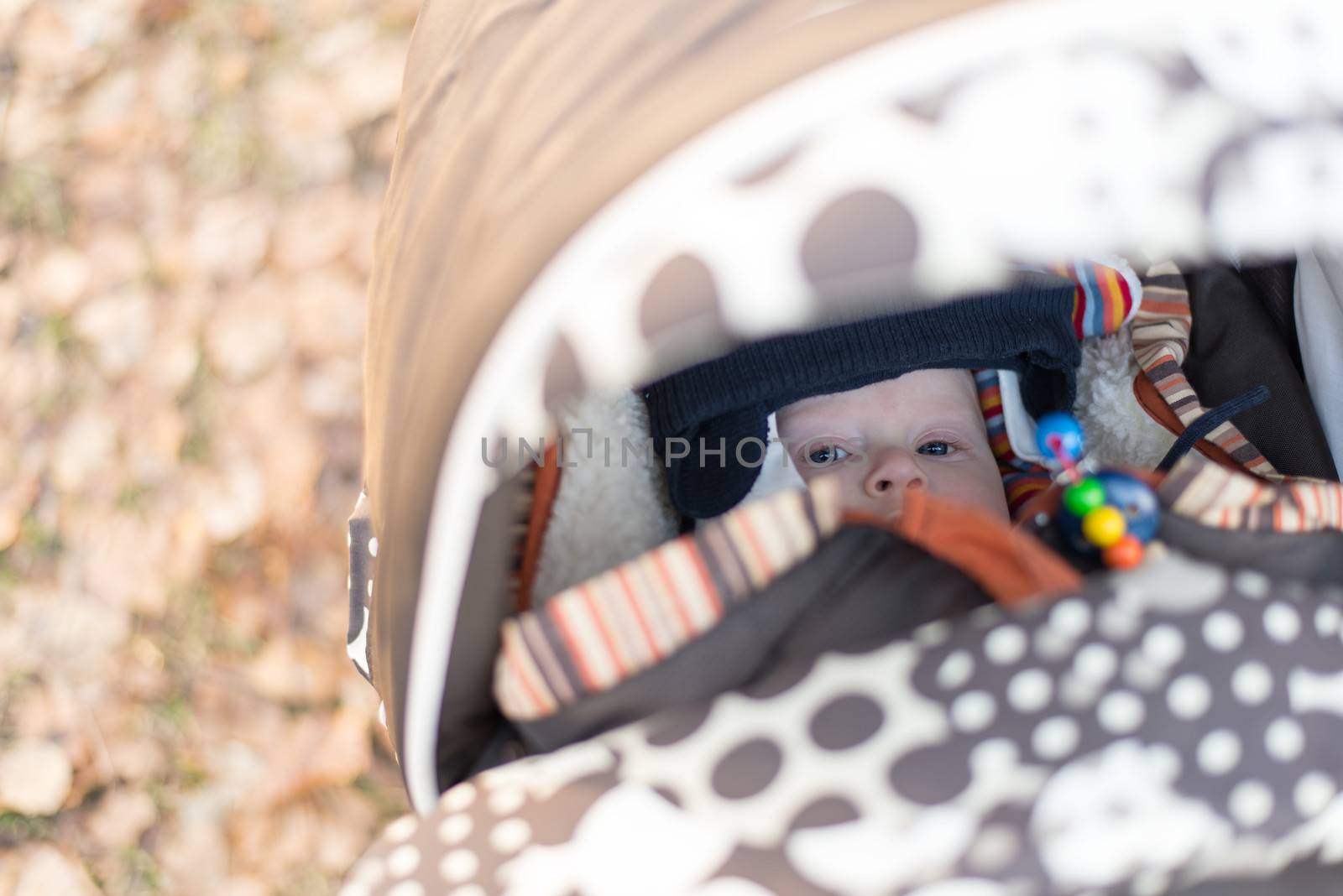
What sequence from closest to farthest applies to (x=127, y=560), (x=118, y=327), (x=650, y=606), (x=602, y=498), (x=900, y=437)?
1. (x=650, y=606)
2. (x=602, y=498)
3. (x=900, y=437)
4. (x=127, y=560)
5. (x=118, y=327)

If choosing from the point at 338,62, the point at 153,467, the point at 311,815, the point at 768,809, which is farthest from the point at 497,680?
the point at 338,62

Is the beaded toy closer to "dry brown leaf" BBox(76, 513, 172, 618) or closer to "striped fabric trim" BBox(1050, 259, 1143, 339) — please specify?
"striped fabric trim" BBox(1050, 259, 1143, 339)

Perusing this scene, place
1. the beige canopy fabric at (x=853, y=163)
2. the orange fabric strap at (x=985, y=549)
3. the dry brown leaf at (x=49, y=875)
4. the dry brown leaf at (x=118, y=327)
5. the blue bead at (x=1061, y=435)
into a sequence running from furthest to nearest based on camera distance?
the dry brown leaf at (x=118, y=327), the dry brown leaf at (x=49, y=875), the blue bead at (x=1061, y=435), the orange fabric strap at (x=985, y=549), the beige canopy fabric at (x=853, y=163)

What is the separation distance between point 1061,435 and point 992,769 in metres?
0.41

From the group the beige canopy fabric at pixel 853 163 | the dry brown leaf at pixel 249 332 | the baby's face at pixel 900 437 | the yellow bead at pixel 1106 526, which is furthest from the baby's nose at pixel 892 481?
the dry brown leaf at pixel 249 332

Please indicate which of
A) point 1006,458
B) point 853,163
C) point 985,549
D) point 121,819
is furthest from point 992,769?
point 121,819

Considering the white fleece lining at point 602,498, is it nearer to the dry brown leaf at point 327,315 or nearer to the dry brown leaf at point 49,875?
the dry brown leaf at point 327,315

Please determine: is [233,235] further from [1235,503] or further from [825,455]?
[1235,503]

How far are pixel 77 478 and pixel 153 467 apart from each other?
8cm

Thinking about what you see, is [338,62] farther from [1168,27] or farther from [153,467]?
[1168,27]

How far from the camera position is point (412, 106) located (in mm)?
682

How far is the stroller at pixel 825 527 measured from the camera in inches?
17.3

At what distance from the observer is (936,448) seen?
0.92m

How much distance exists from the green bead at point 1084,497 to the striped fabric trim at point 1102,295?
353 millimetres
